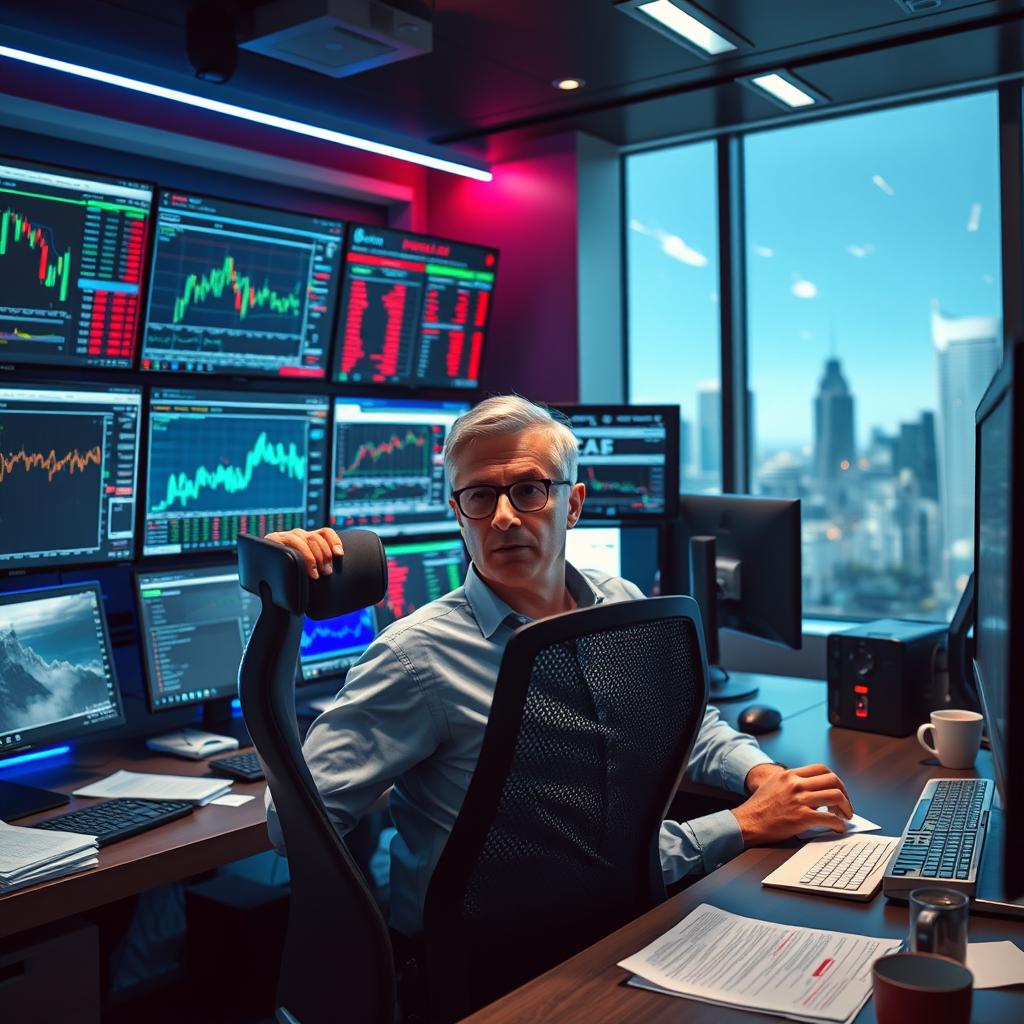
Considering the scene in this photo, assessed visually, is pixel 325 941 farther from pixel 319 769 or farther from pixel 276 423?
pixel 276 423

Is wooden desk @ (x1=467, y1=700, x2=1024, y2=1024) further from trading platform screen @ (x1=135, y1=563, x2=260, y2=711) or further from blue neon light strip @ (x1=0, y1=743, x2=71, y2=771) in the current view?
blue neon light strip @ (x1=0, y1=743, x2=71, y2=771)

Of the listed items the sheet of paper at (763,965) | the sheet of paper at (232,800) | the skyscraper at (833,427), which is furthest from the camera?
the skyscraper at (833,427)

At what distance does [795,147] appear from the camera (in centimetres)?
385

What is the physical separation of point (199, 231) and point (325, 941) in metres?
1.91

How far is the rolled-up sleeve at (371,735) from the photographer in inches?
59.9

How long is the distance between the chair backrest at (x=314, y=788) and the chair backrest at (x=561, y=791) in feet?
0.46

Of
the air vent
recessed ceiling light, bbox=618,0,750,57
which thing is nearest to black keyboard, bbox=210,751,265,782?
the air vent

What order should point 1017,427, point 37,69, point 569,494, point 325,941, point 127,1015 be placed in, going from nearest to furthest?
point 1017,427 → point 325,941 → point 569,494 → point 127,1015 → point 37,69

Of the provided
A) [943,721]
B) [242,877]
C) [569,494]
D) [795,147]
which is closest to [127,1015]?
[242,877]

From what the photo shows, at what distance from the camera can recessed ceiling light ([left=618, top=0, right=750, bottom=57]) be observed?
271 centimetres

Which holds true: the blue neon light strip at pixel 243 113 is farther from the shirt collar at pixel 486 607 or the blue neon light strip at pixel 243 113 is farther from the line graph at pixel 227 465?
the shirt collar at pixel 486 607

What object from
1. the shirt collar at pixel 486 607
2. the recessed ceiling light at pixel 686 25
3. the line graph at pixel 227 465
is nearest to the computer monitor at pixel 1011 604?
the shirt collar at pixel 486 607

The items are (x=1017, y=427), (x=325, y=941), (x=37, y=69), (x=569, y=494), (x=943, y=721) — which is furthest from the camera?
(x=37, y=69)

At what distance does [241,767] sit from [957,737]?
147 centimetres
